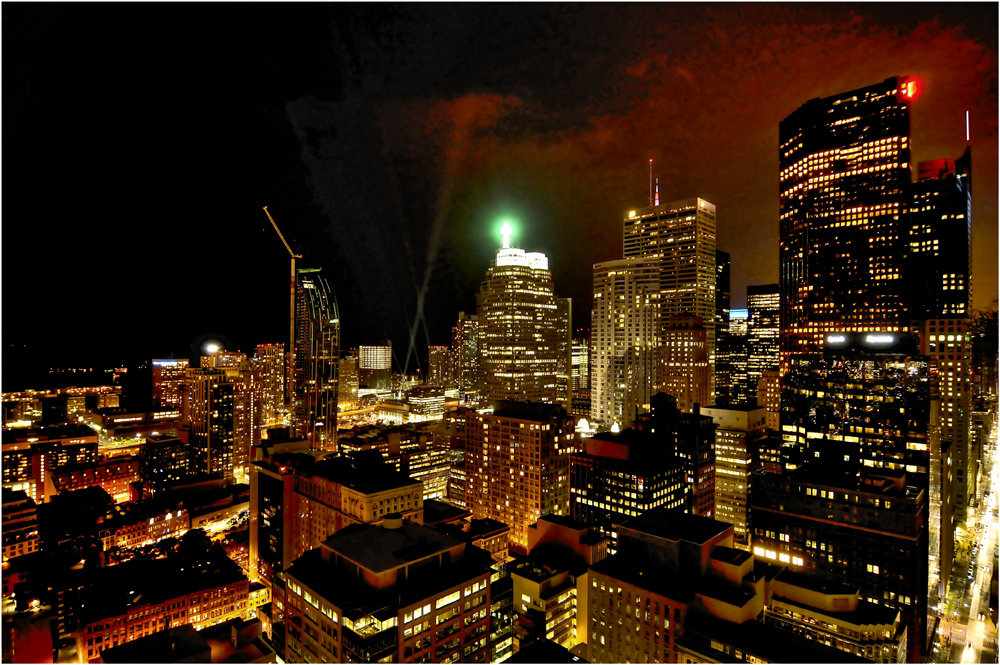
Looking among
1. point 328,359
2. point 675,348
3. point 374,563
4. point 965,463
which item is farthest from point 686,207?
point 374,563

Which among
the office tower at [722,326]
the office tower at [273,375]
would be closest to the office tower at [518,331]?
the office tower at [722,326]

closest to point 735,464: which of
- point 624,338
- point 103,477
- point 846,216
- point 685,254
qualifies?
point 624,338

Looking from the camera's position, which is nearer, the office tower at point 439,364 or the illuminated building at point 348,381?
the illuminated building at point 348,381

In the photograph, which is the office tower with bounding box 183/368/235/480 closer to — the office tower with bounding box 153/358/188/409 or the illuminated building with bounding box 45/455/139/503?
the illuminated building with bounding box 45/455/139/503

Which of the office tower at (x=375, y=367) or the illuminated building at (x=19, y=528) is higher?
the office tower at (x=375, y=367)

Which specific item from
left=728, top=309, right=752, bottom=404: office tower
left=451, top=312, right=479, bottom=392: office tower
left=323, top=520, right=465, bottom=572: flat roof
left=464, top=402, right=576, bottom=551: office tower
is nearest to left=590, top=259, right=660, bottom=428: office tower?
left=728, top=309, right=752, bottom=404: office tower

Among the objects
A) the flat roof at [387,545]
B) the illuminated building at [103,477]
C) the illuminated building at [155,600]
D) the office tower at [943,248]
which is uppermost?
the office tower at [943,248]

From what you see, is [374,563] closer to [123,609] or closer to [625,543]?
[625,543]

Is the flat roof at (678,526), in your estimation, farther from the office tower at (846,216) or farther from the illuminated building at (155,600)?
the office tower at (846,216)

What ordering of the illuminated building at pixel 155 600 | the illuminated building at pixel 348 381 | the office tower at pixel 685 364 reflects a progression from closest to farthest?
1. the illuminated building at pixel 155 600
2. the office tower at pixel 685 364
3. the illuminated building at pixel 348 381
